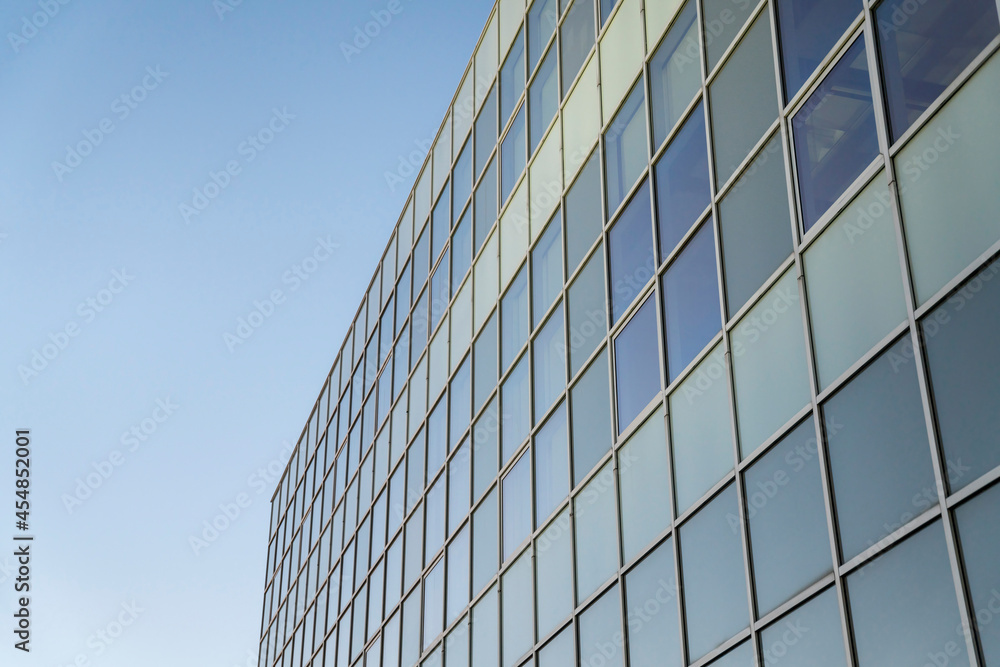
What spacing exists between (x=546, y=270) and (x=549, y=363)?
1912 mm

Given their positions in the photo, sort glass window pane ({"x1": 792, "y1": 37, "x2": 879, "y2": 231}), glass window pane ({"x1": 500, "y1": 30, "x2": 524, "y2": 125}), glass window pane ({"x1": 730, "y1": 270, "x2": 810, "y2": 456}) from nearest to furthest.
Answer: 1. glass window pane ({"x1": 792, "y1": 37, "x2": 879, "y2": 231})
2. glass window pane ({"x1": 730, "y1": 270, "x2": 810, "y2": 456})
3. glass window pane ({"x1": 500, "y1": 30, "x2": 524, "y2": 125})

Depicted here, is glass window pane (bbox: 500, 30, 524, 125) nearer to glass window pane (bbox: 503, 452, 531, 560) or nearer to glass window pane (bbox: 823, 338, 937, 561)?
glass window pane (bbox: 503, 452, 531, 560)

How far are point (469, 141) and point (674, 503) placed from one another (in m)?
15.1

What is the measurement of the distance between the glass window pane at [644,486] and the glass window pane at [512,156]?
8739 millimetres

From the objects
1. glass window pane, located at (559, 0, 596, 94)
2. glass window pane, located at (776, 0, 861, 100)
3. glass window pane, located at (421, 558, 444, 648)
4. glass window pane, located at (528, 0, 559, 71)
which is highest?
glass window pane, located at (528, 0, 559, 71)

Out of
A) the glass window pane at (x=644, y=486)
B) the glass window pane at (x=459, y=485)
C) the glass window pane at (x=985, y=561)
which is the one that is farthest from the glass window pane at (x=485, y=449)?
the glass window pane at (x=985, y=561)

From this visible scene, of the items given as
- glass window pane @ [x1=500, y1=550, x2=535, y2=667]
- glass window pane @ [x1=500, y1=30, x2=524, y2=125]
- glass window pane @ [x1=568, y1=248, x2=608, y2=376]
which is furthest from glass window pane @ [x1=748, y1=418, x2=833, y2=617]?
glass window pane @ [x1=500, y1=30, x2=524, y2=125]

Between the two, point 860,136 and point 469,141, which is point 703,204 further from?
point 469,141

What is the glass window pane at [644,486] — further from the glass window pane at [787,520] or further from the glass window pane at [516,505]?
the glass window pane at [516,505]

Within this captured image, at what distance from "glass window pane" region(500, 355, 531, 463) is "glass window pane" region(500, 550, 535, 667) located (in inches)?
87.8

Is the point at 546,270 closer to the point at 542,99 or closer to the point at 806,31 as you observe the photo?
the point at 542,99

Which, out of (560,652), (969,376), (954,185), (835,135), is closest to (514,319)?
(560,652)

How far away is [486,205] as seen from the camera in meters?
24.5

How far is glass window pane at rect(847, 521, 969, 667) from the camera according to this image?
862 cm
